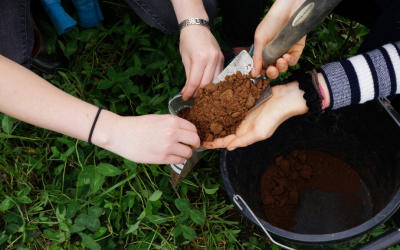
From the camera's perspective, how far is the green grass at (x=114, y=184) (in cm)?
133

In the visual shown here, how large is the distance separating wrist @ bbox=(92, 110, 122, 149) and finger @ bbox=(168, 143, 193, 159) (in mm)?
199

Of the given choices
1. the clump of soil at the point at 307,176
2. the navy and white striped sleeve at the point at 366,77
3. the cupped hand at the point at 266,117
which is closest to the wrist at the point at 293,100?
the cupped hand at the point at 266,117

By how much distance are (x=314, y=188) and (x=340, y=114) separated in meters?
0.41

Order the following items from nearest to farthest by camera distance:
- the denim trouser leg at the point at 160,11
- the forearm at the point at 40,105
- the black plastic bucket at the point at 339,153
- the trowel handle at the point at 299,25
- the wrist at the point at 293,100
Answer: the trowel handle at the point at 299,25, the forearm at the point at 40,105, the wrist at the point at 293,100, the black plastic bucket at the point at 339,153, the denim trouser leg at the point at 160,11

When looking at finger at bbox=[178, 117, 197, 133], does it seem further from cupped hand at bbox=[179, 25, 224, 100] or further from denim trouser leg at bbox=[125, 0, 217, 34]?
denim trouser leg at bbox=[125, 0, 217, 34]

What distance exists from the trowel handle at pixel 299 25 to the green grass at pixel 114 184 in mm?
608

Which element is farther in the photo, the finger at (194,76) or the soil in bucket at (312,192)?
the soil in bucket at (312,192)

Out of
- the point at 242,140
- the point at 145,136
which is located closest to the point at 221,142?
the point at 242,140

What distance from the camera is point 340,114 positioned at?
1.38 meters

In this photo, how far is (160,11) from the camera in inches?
52.7

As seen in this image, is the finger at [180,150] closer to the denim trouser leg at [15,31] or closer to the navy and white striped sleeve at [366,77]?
the navy and white striped sleeve at [366,77]

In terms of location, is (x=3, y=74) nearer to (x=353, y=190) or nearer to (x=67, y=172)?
(x=67, y=172)

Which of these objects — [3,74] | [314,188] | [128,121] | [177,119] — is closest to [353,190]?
[314,188]

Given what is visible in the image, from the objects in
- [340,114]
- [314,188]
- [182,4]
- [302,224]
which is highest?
[182,4]
